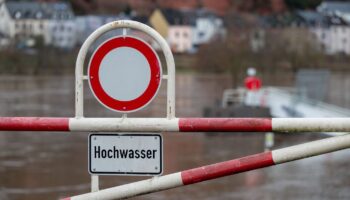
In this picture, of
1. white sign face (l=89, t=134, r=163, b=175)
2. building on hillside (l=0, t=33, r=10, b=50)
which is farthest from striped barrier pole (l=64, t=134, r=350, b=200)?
building on hillside (l=0, t=33, r=10, b=50)

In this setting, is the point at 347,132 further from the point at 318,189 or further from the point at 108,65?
the point at 318,189

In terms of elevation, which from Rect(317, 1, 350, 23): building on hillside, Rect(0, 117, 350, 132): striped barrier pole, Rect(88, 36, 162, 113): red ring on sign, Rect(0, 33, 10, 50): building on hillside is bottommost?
Rect(0, 117, 350, 132): striped barrier pole

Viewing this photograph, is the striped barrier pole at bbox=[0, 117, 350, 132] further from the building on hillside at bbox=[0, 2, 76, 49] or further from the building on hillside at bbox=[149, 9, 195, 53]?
the building on hillside at bbox=[149, 9, 195, 53]

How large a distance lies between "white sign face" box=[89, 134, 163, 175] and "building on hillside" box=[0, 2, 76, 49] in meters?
68.9

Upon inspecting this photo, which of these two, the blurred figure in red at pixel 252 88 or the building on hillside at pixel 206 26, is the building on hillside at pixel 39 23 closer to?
the building on hillside at pixel 206 26

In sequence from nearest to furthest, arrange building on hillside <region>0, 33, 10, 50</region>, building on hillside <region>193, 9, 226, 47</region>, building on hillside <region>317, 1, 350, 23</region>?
building on hillside <region>0, 33, 10, 50</region>, building on hillside <region>193, 9, 226, 47</region>, building on hillside <region>317, 1, 350, 23</region>

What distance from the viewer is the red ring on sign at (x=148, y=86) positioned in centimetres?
429

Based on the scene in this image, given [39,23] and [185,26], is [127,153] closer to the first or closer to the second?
[39,23]

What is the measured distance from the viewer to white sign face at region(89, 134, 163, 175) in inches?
171

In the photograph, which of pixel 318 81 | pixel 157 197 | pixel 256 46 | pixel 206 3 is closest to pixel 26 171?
pixel 157 197

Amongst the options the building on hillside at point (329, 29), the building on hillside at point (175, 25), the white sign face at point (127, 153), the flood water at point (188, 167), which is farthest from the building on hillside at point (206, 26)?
the white sign face at point (127, 153)

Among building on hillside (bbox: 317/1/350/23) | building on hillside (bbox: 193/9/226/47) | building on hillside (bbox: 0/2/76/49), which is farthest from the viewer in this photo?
building on hillside (bbox: 317/1/350/23)

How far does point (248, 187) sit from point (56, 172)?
3.48 metres

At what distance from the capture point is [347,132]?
4270 mm
